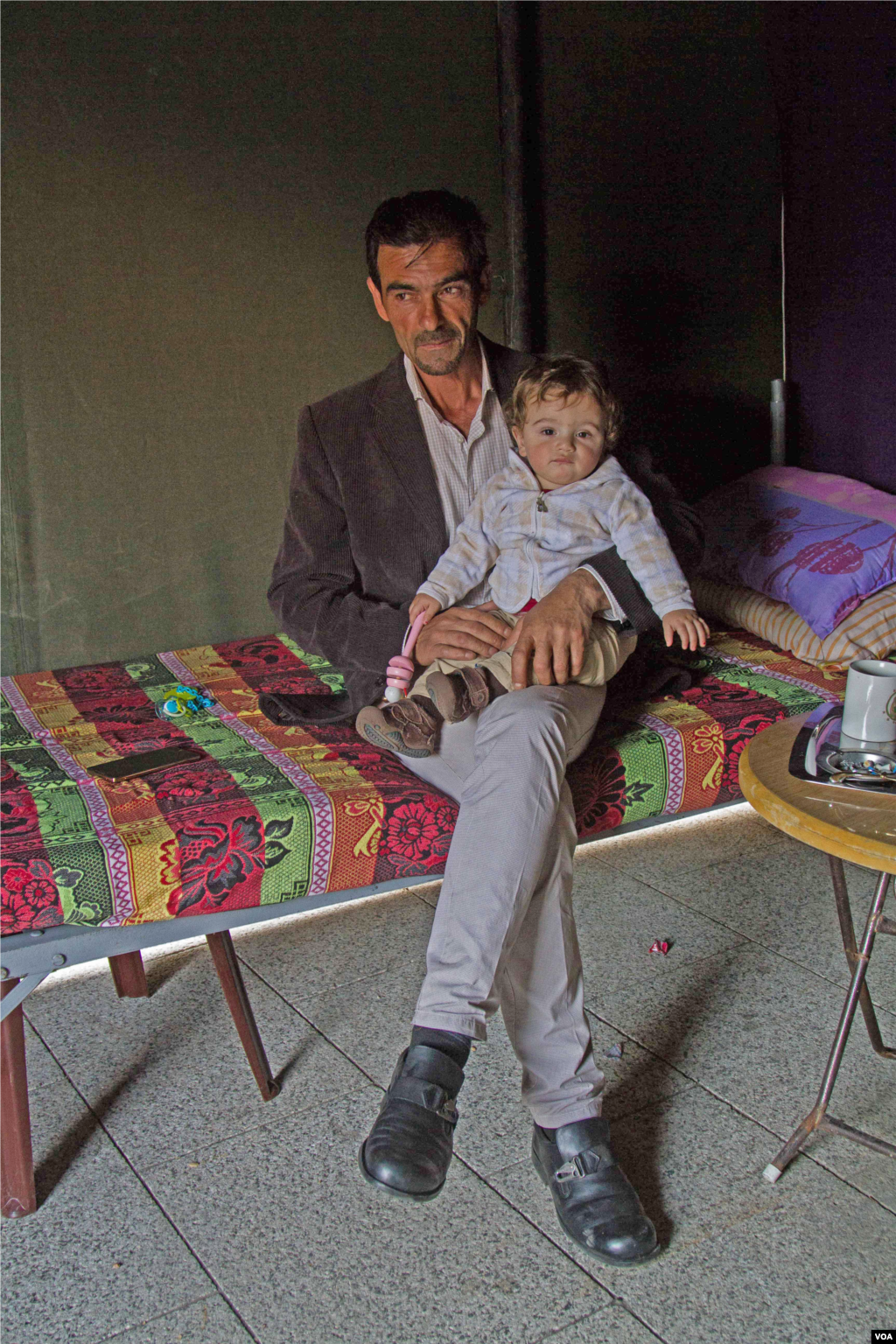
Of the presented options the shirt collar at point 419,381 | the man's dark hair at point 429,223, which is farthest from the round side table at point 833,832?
the man's dark hair at point 429,223

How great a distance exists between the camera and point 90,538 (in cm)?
313

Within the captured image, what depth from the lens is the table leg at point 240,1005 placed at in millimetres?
1891

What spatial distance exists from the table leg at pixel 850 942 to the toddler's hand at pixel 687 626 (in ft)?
1.49

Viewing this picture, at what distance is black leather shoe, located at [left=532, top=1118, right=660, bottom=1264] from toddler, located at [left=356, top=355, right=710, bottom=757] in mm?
711

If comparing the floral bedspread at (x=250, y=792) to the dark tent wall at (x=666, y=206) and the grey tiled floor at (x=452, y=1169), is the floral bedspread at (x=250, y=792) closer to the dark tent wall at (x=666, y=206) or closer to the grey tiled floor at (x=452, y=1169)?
the grey tiled floor at (x=452, y=1169)

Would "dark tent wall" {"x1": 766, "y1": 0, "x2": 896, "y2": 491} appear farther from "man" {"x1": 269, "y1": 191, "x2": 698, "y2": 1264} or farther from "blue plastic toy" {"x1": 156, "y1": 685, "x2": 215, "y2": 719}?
"blue plastic toy" {"x1": 156, "y1": 685, "x2": 215, "y2": 719}

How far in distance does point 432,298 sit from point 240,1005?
1.48 meters

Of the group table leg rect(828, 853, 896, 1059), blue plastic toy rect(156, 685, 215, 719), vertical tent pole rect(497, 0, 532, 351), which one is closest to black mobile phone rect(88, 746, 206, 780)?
blue plastic toy rect(156, 685, 215, 719)

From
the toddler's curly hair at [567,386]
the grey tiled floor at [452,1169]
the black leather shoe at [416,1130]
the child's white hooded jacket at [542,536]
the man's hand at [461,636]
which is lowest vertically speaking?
the grey tiled floor at [452,1169]

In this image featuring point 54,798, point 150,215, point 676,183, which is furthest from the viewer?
point 676,183

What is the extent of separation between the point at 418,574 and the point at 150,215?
57.5 inches

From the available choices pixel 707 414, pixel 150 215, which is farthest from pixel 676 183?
pixel 150 215

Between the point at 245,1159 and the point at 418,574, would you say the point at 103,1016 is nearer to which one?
A: the point at 245,1159

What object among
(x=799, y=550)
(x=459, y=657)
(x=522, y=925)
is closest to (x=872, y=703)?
(x=522, y=925)
